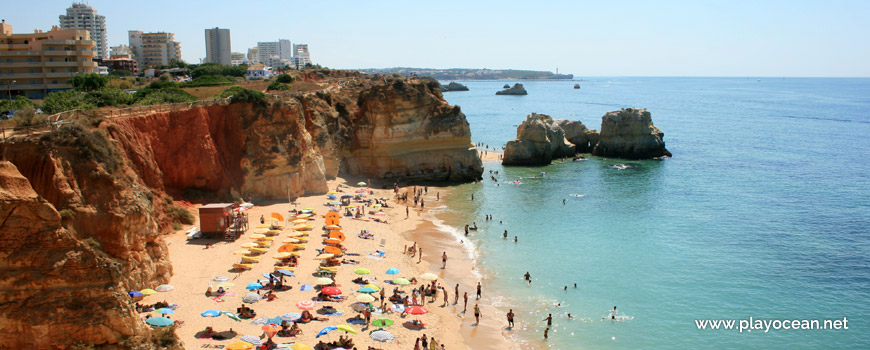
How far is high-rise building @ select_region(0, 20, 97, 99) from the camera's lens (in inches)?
2105

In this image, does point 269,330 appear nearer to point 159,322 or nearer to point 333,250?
point 159,322

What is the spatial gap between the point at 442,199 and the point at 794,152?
53451mm

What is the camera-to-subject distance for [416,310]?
26.3 meters

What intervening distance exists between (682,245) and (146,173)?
107 ft

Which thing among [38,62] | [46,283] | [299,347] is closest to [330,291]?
[299,347]

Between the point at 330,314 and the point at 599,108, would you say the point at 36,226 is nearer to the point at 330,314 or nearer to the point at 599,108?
the point at 330,314

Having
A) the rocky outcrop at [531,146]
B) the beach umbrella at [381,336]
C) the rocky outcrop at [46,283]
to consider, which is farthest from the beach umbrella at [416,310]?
the rocky outcrop at [531,146]

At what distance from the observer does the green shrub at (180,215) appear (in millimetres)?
34000

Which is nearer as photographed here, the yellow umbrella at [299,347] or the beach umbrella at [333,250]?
the yellow umbrella at [299,347]

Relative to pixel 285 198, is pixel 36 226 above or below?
above

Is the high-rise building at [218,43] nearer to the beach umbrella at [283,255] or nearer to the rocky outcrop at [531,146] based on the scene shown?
the rocky outcrop at [531,146]

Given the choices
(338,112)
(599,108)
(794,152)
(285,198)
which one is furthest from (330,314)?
(599,108)

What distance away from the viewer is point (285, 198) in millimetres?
43719

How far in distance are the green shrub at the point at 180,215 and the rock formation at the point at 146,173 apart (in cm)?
49
